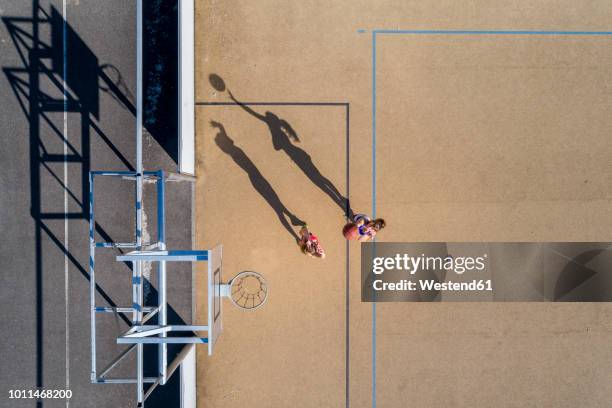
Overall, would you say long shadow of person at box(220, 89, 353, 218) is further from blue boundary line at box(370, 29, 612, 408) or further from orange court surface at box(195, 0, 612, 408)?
blue boundary line at box(370, 29, 612, 408)

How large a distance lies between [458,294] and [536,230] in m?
1.92

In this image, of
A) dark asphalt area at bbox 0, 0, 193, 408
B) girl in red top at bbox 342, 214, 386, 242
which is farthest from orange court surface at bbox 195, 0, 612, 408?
dark asphalt area at bbox 0, 0, 193, 408

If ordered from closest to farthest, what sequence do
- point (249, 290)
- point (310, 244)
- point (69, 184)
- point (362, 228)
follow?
point (362, 228), point (310, 244), point (69, 184), point (249, 290)

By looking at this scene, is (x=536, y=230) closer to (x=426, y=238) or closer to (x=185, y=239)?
(x=426, y=238)

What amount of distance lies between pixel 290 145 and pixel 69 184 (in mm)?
4119

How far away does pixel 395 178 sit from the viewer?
23.7 feet

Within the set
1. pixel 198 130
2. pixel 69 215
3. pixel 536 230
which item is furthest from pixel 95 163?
pixel 536 230

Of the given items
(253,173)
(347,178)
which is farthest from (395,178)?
(253,173)

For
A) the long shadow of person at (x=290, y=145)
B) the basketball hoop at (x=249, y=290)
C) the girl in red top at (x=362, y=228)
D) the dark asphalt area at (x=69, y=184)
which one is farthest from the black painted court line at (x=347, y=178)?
the basketball hoop at (x=249, y=290)

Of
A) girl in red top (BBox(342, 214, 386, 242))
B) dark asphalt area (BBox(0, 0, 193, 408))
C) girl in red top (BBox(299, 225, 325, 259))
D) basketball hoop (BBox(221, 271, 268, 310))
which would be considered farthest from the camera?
basketball hoop (BBox(221, 271, 268, 310))

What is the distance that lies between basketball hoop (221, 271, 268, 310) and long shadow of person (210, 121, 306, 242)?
1.08m

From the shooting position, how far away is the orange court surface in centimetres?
719

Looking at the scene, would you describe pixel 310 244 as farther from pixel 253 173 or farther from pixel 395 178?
pixel 395 178

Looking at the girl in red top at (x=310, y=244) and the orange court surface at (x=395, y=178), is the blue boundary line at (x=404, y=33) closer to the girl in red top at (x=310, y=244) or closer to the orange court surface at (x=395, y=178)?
the orange court surface at (x=395, y=178)
